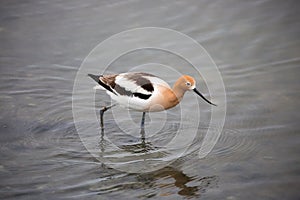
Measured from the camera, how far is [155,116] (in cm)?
831

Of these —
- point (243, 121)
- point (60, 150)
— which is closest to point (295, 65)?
point (243, 121)

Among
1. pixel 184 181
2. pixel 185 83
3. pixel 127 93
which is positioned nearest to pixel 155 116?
pixel 127 93

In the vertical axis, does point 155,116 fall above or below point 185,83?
below

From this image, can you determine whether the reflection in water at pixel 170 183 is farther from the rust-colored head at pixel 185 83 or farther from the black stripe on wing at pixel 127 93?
the rust-colored head at pixel 185 83

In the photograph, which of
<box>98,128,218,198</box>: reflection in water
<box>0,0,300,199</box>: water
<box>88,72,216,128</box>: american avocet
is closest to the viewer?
<box>98,128,218,198</box>: reflection in water

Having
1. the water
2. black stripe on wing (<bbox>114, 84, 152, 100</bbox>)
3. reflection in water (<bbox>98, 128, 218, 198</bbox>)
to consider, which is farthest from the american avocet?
reflection in water (<bbox>98, 128, 218, 198</bbox>)

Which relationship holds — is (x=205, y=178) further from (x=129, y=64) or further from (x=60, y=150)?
(x=129, y=64)

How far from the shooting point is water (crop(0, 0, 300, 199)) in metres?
6.39

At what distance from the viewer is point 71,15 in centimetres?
1173

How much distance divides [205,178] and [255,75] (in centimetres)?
330

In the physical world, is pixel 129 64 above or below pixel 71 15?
below

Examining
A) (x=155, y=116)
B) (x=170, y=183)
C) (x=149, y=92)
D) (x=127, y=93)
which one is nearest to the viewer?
(x=170, y=183)

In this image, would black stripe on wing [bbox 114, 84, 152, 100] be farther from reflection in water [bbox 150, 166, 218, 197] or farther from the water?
reflection in water [bbox 150, 166, 218, 197]

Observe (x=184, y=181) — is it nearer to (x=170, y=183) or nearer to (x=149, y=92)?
(x=170, y=183)
